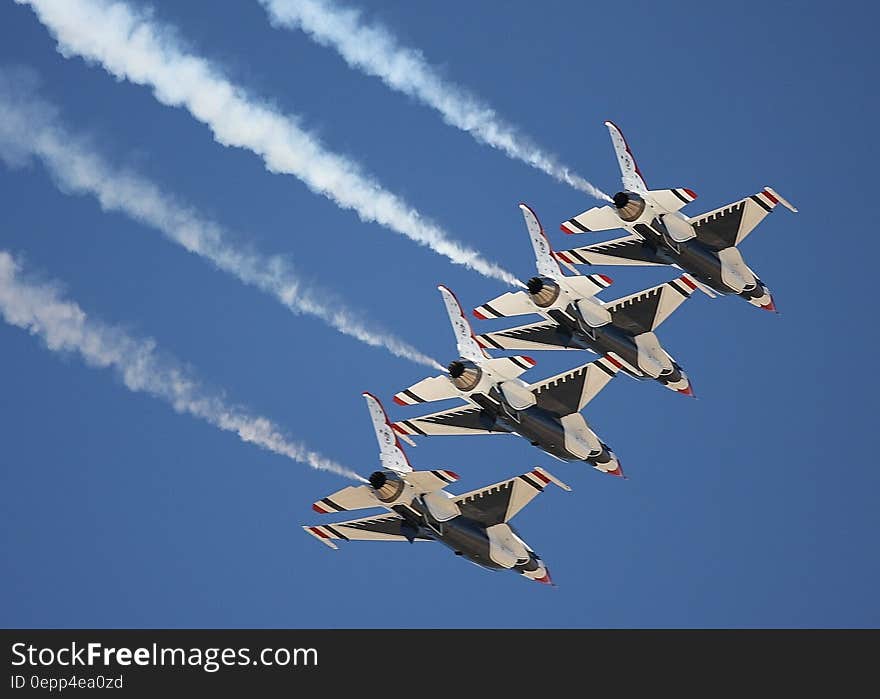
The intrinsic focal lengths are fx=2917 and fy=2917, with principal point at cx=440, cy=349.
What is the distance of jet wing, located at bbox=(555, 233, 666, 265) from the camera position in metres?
93.1

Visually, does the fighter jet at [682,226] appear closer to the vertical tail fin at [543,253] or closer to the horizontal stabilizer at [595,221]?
the horizontal stabilizer at [595,221]

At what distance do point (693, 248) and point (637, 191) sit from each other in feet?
8.33

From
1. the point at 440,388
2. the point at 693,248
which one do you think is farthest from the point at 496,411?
the point at 693,248

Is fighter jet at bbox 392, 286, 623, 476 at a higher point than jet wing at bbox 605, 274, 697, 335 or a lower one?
lower

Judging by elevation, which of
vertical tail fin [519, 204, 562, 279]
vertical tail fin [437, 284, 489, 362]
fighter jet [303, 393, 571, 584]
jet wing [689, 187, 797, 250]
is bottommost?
fighter jet [303, 393, 571, 584]

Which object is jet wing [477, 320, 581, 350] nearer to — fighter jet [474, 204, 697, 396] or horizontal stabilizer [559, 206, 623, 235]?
fighter jet [474, 204, 697, 396]

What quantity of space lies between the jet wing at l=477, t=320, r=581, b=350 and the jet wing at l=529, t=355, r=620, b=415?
8.27 ft

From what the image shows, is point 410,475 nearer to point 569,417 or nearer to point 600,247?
point 569,417

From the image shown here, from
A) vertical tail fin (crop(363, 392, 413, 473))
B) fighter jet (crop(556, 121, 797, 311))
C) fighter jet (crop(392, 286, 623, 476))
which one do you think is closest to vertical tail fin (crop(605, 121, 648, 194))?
fighter jet (crop(556, 121, 797, 311))

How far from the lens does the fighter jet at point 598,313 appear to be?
90750mm

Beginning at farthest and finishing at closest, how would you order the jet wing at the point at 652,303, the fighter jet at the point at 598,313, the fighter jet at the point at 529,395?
the jet wing at the point at 652,303 → the fighter jet at the point at 598,313 → the fighter jet at the point at 529,395

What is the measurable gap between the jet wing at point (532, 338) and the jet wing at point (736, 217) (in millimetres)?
5353

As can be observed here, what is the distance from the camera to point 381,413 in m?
87.6

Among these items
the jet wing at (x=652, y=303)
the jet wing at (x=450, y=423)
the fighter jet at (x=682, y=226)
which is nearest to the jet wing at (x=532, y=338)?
the jet wing at (x=652, y=303)
